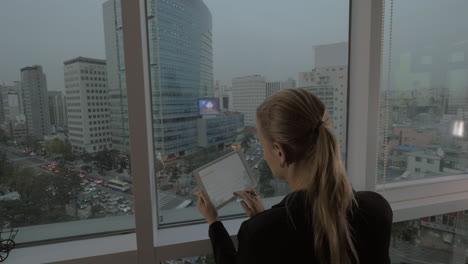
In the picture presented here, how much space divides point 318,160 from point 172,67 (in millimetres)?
908

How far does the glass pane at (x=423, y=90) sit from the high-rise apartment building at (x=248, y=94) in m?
0.75

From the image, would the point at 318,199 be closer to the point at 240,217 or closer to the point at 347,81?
the point at 240,217

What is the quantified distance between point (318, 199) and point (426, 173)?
157 cm

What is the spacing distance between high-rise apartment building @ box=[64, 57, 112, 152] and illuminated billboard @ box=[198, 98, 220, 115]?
0.47 metres

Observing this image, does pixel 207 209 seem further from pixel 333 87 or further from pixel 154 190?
pixel 333 87

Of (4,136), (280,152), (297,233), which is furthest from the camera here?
(4,136)

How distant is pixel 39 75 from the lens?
1.23 meters

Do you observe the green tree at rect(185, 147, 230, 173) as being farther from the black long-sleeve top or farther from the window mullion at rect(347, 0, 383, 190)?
the window mullion at rect(347, 0, 383, 190)

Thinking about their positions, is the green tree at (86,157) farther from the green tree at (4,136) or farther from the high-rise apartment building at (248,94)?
the high-rise apartment building at (248,94)

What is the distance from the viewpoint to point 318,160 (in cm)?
80

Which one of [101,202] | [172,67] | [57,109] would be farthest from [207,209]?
[57,109]

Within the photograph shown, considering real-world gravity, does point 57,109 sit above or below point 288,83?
below

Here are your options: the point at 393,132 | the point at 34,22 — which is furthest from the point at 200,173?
the point at 393,132

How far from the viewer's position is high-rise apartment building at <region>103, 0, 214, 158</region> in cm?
127
